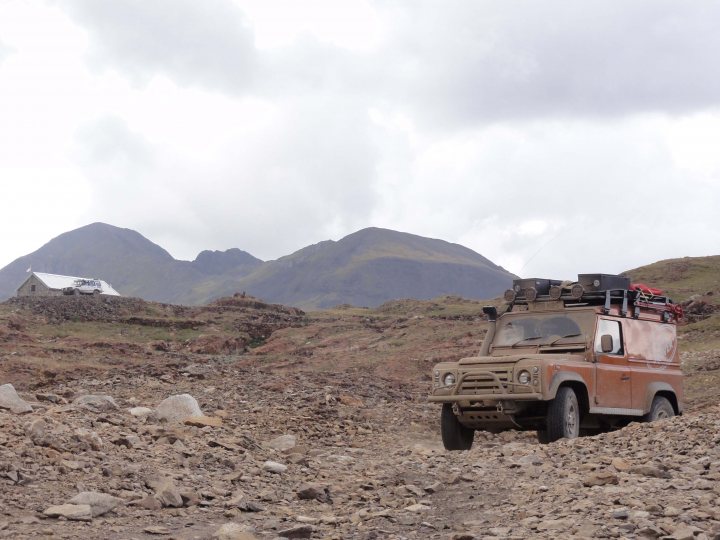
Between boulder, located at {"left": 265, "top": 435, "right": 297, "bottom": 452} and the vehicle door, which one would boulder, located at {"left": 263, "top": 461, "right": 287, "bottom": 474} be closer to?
boulder, located at {"left": 265, "top": 435, "right": 297, "bottom": 452}

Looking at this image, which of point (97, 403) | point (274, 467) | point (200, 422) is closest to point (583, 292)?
point (274, 467)

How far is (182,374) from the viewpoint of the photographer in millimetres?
20641

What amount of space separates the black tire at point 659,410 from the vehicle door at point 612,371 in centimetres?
67

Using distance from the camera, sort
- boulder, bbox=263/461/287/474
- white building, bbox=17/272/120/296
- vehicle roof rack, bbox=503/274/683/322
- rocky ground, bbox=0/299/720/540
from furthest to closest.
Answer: white building, bbox=17/272/120/296, vehicle roof rack, bbox=503/274/683/322, boulder, bbox=263/461/287/474, rocky ground, bbox=0/299/720/540

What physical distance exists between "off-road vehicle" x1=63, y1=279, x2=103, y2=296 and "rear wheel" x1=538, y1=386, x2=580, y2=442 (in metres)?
53.9

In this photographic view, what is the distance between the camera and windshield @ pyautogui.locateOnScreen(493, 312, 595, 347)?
13.0 m

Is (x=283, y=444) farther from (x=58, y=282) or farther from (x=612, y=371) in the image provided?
(x=58, y=282)

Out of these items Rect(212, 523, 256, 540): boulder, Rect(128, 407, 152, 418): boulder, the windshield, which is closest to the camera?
Rect(212, 523, 256, 540): boulder

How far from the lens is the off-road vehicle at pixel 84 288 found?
61.7 meters

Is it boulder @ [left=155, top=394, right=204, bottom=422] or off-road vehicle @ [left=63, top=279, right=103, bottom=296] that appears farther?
off-road vehicle @ [left=63, top=279, right=103, bottom=296]

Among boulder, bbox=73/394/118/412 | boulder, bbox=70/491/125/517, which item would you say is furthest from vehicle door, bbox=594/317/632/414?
boulder, bbox=70/491/125/517

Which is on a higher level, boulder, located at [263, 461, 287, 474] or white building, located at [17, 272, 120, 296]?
white building, located at [17, 272, 120, 296]

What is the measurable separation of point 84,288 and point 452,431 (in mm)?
53567

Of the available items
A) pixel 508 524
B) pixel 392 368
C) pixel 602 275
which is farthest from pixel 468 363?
pixel 392 368
